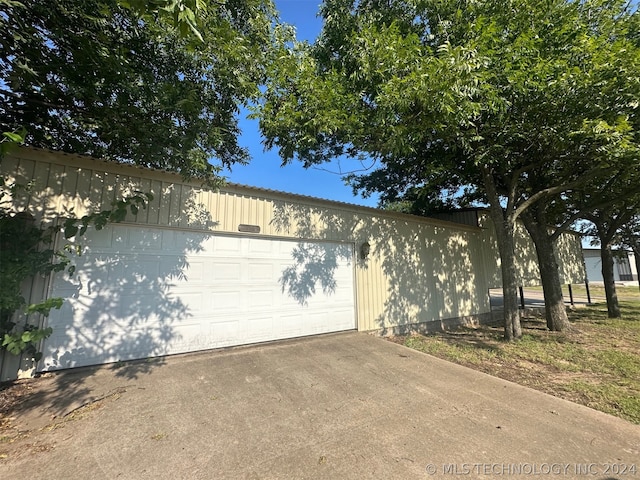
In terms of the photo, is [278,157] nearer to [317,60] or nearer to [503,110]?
[317,60]

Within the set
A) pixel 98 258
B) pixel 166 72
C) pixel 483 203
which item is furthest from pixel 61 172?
pixel 483 203

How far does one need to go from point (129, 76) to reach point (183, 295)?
10.4ft

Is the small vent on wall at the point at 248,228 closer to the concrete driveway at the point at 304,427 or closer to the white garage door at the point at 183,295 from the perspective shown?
the white garage door at the point at 183,295

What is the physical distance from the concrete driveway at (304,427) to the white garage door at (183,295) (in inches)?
16.6

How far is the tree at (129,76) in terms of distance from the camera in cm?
346

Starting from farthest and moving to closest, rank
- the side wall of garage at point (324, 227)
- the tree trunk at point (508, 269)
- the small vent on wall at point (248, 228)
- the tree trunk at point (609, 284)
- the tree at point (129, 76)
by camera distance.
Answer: the tree trunk at point (609, 284) → the tree trunk at point (508, 269) → the small vent on wall at point (248, 228) → the side wall of garage at point (324, 227) → the tree at point (129, 76)

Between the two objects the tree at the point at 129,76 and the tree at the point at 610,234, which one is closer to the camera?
the tree at the point at 129,76

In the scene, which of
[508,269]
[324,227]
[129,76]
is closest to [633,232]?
[508,269]

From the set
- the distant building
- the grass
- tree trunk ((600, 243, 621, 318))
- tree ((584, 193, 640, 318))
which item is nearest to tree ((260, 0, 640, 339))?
the grass

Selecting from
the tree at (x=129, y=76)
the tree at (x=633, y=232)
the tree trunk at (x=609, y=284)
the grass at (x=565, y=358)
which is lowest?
the grass at (x=565, y=358)

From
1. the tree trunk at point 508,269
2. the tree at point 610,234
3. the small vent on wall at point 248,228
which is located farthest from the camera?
the tree at point 610,234

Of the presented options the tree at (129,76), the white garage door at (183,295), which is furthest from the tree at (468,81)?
the white garage door at (183,295)

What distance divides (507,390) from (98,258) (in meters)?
5.99

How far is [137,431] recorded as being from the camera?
2857 millimetres
